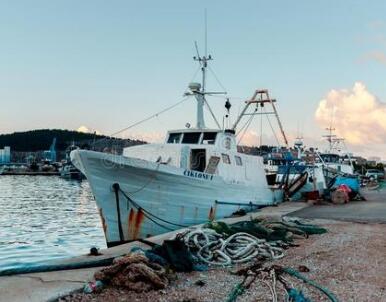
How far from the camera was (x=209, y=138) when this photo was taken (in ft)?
55.3

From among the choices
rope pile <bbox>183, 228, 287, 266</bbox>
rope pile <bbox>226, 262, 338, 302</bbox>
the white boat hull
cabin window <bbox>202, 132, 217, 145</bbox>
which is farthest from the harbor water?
cabin window <bbox>202, 132, 217, 145</bbox>

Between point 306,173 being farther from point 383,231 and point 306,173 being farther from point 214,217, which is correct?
point 383,231

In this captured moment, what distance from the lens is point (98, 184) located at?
12.5 meters

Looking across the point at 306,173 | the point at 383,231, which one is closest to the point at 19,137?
the point at 306,173

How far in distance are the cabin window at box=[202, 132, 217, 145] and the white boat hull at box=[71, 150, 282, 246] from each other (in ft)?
6.60

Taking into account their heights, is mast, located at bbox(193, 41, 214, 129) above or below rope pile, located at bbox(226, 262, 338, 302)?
above

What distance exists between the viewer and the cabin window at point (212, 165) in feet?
51.4

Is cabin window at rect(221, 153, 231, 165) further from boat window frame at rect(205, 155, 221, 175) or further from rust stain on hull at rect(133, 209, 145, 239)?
rust stain on hull at rect(133, 209, 145, 239)

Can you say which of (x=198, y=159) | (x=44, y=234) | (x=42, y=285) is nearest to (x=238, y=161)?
→ (x=198, y=159)

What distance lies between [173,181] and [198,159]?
287 cm

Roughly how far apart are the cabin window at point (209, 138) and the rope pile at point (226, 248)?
8.15 m

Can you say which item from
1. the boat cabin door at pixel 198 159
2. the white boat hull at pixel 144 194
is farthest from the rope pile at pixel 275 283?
the boat cabin door at pixel 198 159

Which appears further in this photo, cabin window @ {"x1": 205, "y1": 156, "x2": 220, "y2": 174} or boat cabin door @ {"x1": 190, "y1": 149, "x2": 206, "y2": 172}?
boat cabin door @ {"x1": 190, "y1": 149, "x2": 206, "y2": 172}

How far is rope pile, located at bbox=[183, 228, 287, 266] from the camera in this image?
768cm
